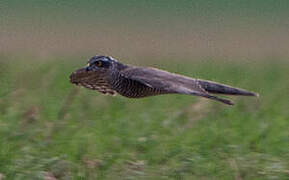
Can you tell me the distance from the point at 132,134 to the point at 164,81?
3.74 feet

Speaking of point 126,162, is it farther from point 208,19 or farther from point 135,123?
point 208,19

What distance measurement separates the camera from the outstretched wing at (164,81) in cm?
722

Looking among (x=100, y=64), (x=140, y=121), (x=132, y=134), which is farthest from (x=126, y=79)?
(x=140, y=121)

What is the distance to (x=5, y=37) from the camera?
16.5m

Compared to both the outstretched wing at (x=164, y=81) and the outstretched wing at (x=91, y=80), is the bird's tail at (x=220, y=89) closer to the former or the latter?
the outstretched wing at (x=164, y=81)

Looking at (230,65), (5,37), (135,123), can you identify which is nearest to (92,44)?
(5,37)

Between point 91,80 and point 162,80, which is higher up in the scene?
point 162,80

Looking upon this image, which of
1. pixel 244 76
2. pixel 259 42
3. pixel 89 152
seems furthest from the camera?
pixel 259 42

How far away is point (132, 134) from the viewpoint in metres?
8.40

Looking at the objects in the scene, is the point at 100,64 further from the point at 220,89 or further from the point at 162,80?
the point at 220,89

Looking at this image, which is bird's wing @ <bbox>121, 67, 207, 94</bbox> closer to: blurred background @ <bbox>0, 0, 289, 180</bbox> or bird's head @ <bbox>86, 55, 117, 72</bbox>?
bird's head @ <bbox>86, 55, 117, 72</bbox>

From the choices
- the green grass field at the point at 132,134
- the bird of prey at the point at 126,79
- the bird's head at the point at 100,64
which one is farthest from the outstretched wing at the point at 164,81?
the green grass field at the point at 132,134

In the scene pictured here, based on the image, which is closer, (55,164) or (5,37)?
(55,164)

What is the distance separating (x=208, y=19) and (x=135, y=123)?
1473cm
